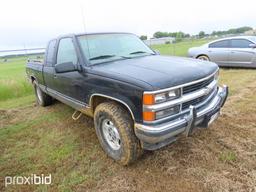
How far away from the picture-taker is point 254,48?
29.3ft

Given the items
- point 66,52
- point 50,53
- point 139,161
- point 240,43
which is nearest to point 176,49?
point 240,43

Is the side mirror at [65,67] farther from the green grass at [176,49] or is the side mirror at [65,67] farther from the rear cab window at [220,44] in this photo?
the green grass at [176,49]

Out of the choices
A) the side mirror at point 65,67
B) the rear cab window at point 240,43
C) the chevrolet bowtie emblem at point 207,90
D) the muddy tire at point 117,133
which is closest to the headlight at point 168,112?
the muddy tire at point 117,133

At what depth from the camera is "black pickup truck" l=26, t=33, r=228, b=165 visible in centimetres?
262

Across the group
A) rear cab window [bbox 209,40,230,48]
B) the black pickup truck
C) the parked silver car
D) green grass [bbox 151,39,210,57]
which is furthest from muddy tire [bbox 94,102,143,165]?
green grass [bbox 151,39,210,57]

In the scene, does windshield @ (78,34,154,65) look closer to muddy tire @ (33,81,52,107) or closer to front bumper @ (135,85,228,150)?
front bumper @ (135,85,228,150)

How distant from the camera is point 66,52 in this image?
13.9ft

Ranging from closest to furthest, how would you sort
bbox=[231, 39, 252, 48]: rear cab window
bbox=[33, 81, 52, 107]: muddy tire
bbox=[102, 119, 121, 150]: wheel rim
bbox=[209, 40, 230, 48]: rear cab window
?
1. bbox=[102, 119, 121, 150]: wheel rim
2. bbox=[33, 81, 52, 107]: muddy tire
3. bbox=[231, 39, 252, 48]: rear cab window
4. bbox=[209, 40, 230, 48]: rear cab window

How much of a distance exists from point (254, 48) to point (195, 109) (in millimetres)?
7606

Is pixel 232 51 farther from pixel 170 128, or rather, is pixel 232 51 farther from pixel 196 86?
pixel 170 128

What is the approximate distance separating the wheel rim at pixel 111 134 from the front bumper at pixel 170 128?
54cm

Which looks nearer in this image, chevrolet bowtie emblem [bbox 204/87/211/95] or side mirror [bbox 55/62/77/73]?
chevrolet bowtie emblem [bbox 204/87/211/95]

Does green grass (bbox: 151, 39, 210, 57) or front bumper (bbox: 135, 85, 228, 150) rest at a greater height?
front bumper (bbox: 135, 85, 228, 150)

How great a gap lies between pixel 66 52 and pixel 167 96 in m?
2.37
